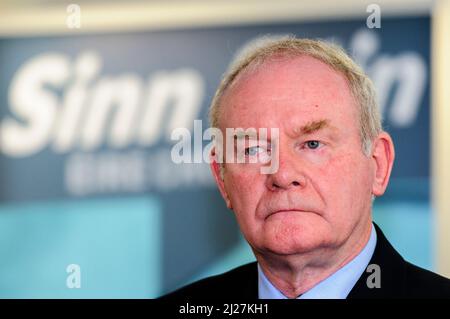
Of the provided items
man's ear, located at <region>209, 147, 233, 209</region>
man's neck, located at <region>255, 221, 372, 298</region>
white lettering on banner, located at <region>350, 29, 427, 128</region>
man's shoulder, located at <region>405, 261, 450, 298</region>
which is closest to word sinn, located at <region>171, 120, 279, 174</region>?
man's ear, located at <region>209, 147, 233, 209</region>

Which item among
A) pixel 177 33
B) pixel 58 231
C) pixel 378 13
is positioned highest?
pixel 177 33

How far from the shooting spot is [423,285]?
4.10 ft

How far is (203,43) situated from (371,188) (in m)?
1.09

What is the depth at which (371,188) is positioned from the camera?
124cm

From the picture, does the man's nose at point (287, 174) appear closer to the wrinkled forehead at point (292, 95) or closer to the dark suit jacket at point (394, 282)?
the wrinkled forehead at point (292, 95)

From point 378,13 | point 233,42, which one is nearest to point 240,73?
point 378,13

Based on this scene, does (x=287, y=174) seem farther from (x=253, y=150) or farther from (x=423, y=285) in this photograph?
(x=423, y=285)

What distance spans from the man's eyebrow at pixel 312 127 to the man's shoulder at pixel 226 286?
1.01ft

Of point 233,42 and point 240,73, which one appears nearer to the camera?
point 240,73

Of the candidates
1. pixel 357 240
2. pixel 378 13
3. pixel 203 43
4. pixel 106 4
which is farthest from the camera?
pixel 203 43

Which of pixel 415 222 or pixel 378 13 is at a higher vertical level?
pixel 378 13

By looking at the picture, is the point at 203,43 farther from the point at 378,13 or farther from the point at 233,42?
the point at 378,13

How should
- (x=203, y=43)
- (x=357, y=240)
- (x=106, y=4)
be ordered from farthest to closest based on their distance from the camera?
(x=203, y=43) → (x=106, y=4) → (x=357, y=240)

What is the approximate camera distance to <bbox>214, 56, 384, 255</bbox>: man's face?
3.76 ft
